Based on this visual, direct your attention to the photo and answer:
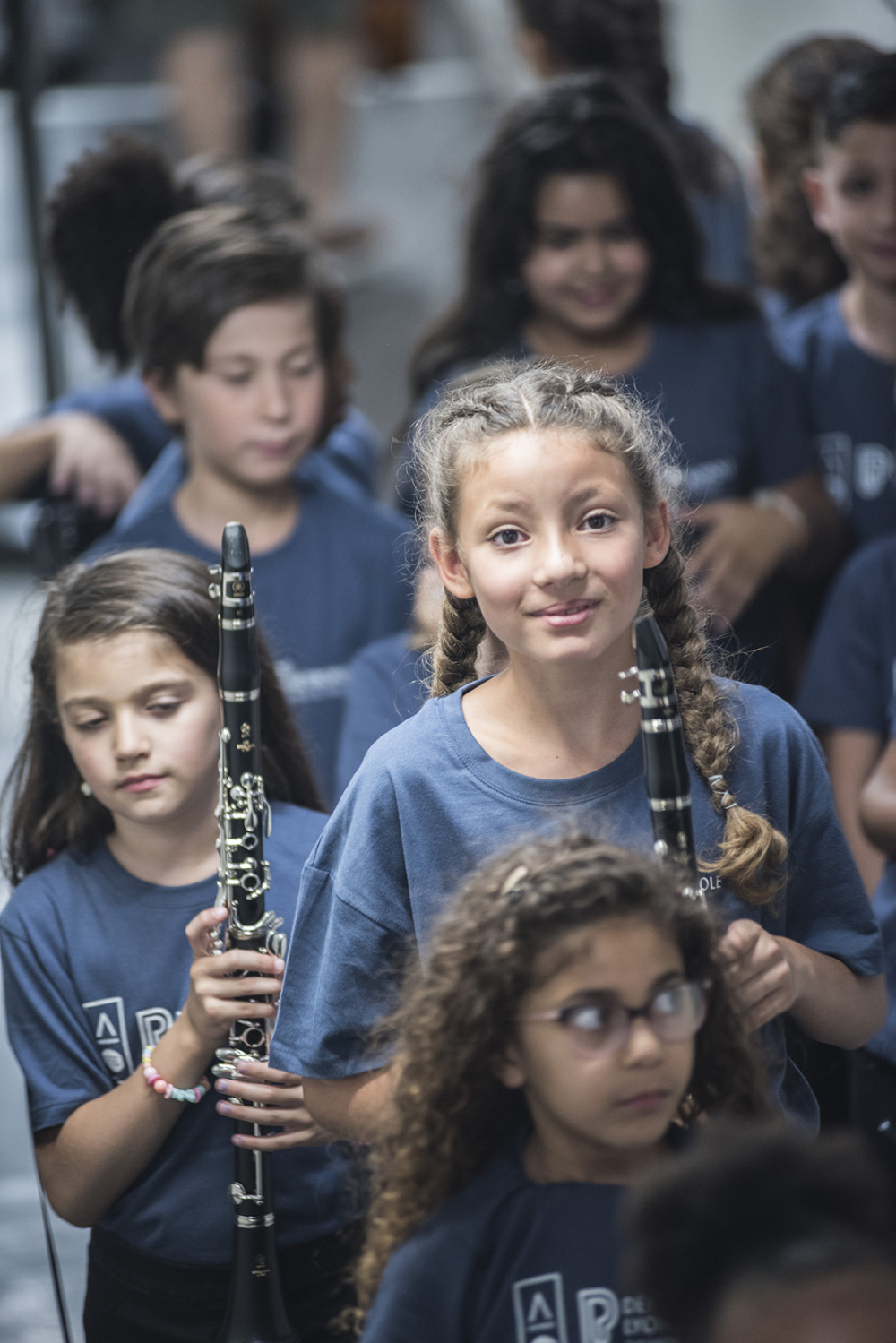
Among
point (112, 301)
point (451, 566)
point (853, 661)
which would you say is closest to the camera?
point (451, 566)

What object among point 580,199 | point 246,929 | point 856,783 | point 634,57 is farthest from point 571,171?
point 246,929

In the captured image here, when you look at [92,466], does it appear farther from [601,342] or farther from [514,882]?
[514,882]

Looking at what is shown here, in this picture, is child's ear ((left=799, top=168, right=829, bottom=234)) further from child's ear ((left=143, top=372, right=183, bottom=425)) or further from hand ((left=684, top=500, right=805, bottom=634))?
child's ear ((left=143, top=372, right=183, bottom=425))

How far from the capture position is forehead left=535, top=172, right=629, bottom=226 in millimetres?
2143

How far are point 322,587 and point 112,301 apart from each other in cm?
60

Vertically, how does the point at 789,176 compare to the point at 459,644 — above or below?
above

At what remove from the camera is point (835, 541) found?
2242 millimetres

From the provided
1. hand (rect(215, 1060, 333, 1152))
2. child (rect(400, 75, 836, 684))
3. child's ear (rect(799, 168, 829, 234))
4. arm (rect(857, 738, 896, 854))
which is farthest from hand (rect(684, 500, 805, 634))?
hand (rect(215, 1060, 333, 1152))

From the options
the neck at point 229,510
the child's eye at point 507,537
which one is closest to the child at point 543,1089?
the child's eye at point 507,537

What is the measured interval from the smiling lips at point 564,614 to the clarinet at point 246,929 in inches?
10.0

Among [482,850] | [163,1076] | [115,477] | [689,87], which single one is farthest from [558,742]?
[689,87]

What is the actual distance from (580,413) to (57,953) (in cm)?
64

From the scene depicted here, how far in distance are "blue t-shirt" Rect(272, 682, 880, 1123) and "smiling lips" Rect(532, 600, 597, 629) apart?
0.11 metres

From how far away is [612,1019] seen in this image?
3.17ft
